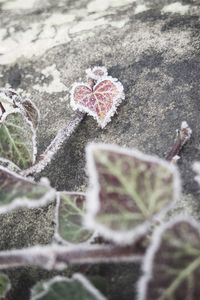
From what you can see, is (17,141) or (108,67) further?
(108,67)

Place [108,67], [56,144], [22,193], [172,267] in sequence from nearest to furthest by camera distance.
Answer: [172,267], [22,193], [56,144], [108,67]

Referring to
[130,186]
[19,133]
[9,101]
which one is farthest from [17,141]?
[130,186]

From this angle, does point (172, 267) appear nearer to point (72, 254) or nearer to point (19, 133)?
point (72, 254)

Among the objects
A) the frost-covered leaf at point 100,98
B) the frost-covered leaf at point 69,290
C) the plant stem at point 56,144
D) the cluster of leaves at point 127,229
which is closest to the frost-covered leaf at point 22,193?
the cluster of leaves at point 127,229

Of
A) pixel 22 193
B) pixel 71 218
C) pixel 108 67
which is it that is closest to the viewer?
pixel 22 193

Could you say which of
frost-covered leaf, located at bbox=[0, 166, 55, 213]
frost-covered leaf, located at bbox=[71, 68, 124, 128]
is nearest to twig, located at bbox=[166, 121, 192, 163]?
frost-covered leaf, located at bbox=[71, 68, 124, 128]

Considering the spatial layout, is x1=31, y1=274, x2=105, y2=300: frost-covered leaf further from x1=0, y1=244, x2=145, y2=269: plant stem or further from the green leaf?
the green leaf

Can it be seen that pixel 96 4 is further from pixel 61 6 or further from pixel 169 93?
pixel 169 93
